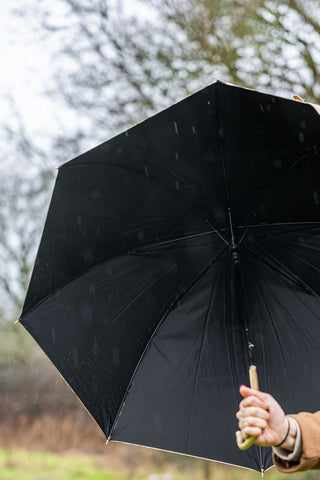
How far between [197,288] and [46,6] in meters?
6.27

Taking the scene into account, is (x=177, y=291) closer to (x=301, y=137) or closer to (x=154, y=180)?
(x=154, y=180)

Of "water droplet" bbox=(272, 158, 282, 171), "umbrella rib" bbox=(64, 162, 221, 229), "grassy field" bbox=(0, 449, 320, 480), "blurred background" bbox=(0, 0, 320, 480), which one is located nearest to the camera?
"water droplet" bbox=(272, 158, 282, 171)

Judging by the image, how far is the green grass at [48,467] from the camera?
927cm

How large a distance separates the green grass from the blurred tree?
19.4 ft

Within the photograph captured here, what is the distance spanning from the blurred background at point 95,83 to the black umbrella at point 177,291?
16.4 ft

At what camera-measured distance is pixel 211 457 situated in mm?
2217

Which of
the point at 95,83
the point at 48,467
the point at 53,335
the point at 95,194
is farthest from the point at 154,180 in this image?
the point at 48,467

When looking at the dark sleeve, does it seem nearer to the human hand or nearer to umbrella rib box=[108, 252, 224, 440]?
the human hand

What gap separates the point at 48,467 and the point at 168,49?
7.50 metres

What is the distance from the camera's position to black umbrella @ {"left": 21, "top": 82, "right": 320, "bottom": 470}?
210 cm

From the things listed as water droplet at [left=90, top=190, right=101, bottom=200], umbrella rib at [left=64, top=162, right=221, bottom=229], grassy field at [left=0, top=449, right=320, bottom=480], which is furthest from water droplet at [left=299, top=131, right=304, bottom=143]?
grassy field at [left=0, top=449, right=320, bottom=480]

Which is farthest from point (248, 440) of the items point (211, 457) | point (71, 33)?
point (71, 33)

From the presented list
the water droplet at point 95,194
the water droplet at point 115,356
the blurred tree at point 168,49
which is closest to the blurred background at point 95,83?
the blurred tree at point 168,49

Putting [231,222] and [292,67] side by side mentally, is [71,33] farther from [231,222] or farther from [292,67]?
[231,222]
